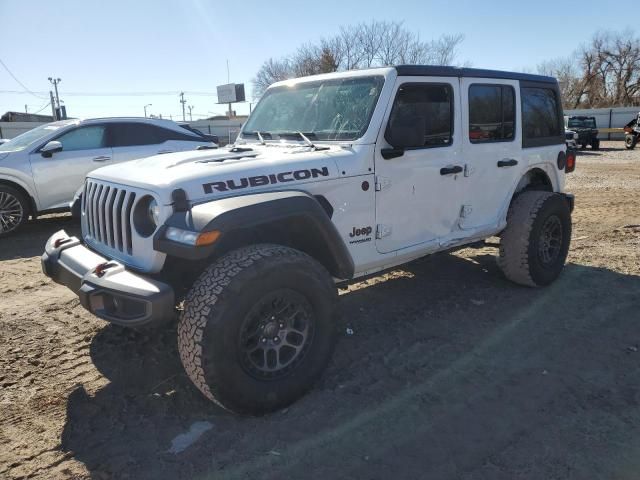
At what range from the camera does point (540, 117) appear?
4926 millimetres

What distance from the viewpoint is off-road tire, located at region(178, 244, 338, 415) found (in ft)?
8.39

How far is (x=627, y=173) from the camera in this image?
14.0 metres

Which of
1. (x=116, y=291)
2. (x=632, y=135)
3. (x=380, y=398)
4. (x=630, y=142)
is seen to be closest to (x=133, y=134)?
(x=116, y=291)

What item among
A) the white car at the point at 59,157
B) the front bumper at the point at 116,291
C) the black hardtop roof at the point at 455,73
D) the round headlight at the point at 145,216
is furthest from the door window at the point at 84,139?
the black hardtop roof at the point at 455,73

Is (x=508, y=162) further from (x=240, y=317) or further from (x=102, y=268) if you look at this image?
(x=102, y=268)

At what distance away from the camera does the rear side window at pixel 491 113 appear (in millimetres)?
4195

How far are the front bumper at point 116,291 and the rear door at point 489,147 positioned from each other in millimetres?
2683

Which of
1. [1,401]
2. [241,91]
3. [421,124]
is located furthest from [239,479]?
[241,91]

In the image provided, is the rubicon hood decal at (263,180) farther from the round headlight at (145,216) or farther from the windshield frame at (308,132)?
the windshield frame at (308,132)

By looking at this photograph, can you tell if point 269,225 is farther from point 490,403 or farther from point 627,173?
point 627,173

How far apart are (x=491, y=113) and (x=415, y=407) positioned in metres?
2.69

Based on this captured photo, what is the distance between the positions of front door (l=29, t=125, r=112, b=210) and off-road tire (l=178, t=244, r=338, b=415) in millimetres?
5729

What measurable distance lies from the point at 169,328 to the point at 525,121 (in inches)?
146

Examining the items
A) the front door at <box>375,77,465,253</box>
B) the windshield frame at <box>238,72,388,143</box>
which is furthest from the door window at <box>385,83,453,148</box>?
the windshield frame at <box>238,72,388,143</box>
